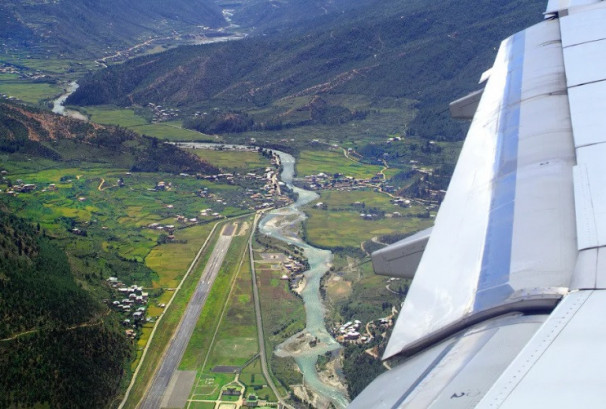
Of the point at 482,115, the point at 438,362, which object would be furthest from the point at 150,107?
the point at 438,362

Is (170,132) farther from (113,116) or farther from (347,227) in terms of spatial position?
(347,227)

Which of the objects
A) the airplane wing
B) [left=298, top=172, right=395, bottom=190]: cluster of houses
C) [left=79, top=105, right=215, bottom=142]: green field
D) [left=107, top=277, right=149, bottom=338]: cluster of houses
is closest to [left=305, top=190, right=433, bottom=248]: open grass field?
[left=298, top=172, right=395, bottom=190]: cluster of houses

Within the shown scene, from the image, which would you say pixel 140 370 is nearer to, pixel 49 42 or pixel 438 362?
pixel 438 362

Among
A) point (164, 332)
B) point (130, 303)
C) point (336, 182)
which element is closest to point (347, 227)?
point (336, 182)

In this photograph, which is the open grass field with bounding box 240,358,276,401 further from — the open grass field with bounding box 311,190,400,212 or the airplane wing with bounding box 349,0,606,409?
the open grass field with bounding box 311,190,400,212

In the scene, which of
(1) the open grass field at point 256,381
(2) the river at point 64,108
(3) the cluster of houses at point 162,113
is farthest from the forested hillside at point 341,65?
(1) the open grass field at point 256,381
